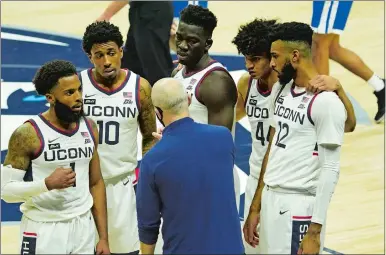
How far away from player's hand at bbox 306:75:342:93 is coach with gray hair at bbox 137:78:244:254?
0.84 meters

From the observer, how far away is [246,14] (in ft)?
43.6

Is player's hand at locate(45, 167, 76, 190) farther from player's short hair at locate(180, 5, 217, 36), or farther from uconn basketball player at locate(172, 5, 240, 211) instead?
player's short hair at locate(180, 5, 217, 36)

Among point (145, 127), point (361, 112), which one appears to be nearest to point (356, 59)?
point (361, 112)

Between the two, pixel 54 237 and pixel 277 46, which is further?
pixel 277 46

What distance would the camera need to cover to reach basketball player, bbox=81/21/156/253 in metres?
6.14

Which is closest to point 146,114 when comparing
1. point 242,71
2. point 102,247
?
point 102,247

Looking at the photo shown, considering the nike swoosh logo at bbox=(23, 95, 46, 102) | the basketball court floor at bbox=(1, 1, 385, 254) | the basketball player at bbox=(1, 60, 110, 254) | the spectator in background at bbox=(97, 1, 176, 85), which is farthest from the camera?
the nike swoosh logo at bbox=(23, 95, 46, 102)

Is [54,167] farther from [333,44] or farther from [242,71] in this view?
[242,71]

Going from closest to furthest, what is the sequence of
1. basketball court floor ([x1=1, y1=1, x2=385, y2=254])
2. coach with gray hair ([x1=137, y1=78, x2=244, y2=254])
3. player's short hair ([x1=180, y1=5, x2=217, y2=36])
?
coach with gray hair ([x1=137, y1=78, x2=244, y2=254]), player's short hair ([x1=180, y1=5, x2=217, y2=36]), basketball court floor ([x1=1, y1=1, x2=385, y2=254])

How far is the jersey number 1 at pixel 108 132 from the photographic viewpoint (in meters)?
6.15

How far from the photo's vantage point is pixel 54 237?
5.57 meters

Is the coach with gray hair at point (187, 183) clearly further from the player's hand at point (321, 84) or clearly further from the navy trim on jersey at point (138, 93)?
the navy trim on jersey at point (138, 93)

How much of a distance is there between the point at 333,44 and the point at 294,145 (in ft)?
15.8

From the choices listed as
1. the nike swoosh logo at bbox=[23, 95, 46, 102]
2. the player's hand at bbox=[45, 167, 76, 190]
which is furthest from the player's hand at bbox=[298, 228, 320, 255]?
the nike swoosh logo at bbox=[23, 95, 46, 102]
